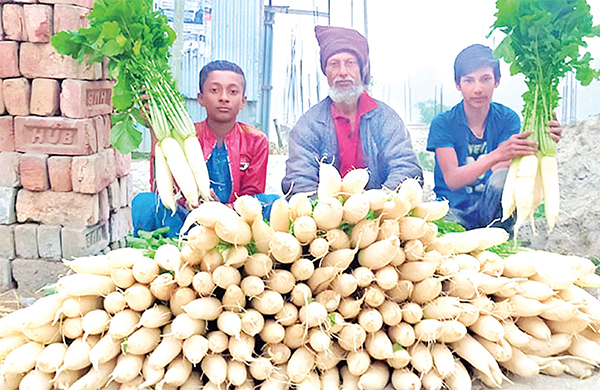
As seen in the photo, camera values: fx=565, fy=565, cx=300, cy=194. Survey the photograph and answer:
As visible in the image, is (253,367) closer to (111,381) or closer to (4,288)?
(111,381)

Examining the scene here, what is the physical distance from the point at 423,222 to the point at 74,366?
4.37 ft

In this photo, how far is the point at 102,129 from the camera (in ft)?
12.5

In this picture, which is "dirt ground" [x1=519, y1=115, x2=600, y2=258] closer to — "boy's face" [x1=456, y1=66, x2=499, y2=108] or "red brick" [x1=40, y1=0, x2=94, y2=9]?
"boy's face" [x1=456, y1=66, x2=499, y2=108]

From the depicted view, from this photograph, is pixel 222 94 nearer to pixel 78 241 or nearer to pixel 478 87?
pixel 78 241

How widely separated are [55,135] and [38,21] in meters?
0.70

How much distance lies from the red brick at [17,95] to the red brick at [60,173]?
1.19 ft

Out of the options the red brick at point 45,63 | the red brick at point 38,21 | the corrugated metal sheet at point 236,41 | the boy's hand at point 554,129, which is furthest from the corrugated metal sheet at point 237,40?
the boy's hand at point 554,129

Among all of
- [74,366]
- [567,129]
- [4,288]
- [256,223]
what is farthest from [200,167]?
[567,129]

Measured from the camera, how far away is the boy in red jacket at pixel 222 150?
3383 mm

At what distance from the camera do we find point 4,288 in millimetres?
3822

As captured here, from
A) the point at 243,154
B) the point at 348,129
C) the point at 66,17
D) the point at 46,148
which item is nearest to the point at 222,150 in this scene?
the point at 243,154

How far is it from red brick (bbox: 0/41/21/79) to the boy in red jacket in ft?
3.76

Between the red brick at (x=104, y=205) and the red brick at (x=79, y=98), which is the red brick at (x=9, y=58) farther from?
the red brick at (x=104, y=205)

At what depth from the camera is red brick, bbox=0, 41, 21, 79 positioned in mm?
3551
